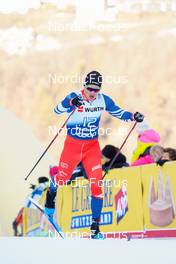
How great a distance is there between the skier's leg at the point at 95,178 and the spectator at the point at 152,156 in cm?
73

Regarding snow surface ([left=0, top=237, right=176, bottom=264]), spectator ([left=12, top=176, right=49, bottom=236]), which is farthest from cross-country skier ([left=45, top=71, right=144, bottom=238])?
spectator ([left=12, top=176, right=49, bottom=236])

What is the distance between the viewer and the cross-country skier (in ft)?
23.1

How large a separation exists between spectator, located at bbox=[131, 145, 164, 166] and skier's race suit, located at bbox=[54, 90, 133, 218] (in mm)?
683

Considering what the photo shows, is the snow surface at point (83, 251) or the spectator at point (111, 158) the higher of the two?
the spectator at point (111, 158)

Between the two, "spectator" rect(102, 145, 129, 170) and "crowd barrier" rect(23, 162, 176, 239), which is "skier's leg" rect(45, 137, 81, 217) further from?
"spectator" rect(102, 145, 129, 170)

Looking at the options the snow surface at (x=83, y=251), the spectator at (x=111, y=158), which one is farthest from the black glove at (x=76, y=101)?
the snow surface at (x=83, y=251)

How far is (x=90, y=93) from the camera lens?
7.07 metres

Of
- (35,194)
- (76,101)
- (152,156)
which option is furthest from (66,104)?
(35,194)

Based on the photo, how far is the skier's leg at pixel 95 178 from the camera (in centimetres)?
703

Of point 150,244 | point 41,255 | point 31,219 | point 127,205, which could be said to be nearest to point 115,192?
point 127,205

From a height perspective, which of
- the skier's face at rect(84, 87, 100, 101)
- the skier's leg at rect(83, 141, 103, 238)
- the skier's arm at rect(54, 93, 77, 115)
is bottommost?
the skier's leg at rect(83, 141, 103, 238)

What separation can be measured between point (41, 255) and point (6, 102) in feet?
33.0

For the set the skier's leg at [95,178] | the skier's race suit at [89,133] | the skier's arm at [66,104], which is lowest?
the skier's leg at [95,178]

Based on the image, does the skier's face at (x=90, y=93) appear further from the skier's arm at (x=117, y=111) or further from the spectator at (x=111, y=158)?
the spectator at (x=111, y=158)
